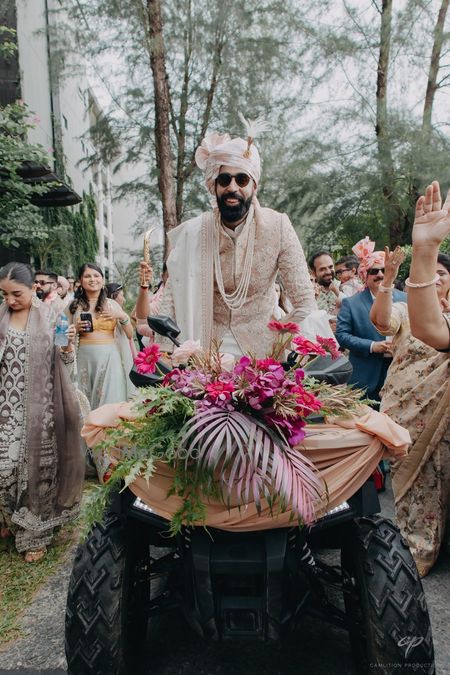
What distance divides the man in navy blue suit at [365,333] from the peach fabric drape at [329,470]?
291 cm

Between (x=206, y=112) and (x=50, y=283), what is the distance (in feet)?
28.7

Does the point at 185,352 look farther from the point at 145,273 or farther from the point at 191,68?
the point at 191,68

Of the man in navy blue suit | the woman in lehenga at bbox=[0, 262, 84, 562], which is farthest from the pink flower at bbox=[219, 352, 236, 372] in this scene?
the man in navy blue suit

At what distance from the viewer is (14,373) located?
3.70m

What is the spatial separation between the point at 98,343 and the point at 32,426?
5.92 ft

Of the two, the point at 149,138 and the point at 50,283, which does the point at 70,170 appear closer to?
the point at 149,138

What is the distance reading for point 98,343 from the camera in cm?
539

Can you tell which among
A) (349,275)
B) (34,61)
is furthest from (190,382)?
(34,61)

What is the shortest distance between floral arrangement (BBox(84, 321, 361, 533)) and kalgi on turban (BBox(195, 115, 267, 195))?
1.14m

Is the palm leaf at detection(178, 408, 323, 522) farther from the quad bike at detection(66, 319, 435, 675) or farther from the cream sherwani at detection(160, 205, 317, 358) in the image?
the cream sherwani at detection(160, 205, 317, 358)

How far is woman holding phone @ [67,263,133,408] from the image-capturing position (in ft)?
17.6

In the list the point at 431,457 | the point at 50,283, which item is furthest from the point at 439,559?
the point at 50,283

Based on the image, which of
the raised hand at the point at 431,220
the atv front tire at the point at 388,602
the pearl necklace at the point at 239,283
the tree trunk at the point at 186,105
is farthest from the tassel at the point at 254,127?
the tree trunk at the point at 186,105

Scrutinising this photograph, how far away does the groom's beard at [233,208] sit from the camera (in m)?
2.58
